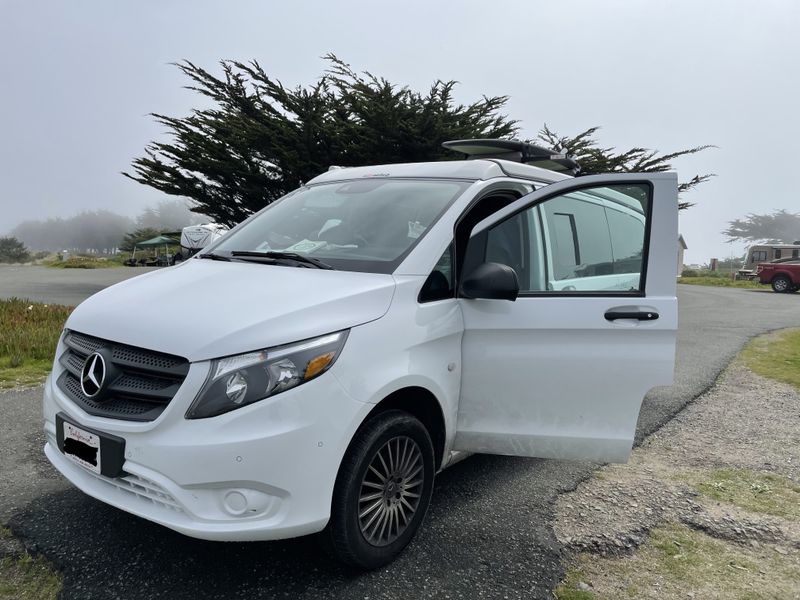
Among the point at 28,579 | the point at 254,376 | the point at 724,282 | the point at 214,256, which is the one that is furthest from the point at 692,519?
the point at 724,282

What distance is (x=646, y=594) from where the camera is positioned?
262 centimetres

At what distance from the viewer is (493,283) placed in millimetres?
2854

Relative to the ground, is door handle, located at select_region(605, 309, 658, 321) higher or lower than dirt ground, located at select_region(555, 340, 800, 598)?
higher

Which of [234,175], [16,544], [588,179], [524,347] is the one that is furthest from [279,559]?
[234,175]

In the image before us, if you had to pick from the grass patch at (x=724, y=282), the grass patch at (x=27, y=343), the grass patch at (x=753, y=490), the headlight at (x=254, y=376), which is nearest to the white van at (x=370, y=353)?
the headlight at (x=254, y=376)

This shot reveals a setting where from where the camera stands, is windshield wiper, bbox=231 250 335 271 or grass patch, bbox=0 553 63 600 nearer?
grass patch, bbox=0 553 63 600

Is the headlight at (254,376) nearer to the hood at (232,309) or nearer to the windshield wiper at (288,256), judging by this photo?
the hood at (232,309)

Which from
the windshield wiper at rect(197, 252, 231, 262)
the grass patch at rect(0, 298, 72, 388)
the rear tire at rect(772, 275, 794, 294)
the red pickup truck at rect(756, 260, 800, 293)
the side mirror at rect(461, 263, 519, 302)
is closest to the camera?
the side mirror at rect(461, 263, 519, 302)

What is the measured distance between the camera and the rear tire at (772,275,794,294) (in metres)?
27.0

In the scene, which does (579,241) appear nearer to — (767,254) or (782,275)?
(782,275)

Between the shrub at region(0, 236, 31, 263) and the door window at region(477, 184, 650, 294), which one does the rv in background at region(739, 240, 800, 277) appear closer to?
the door window at region(477, 184, 650, 294)

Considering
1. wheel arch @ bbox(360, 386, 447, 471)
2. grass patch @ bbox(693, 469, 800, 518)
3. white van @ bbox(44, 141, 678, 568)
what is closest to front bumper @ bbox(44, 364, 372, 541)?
white van @ bbox(44, 141, 678, 568)

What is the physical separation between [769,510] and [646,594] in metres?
1.41

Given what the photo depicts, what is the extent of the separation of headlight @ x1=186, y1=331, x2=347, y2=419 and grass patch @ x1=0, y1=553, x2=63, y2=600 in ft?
3.44
